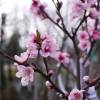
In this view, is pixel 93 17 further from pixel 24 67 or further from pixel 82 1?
pixel 24 67

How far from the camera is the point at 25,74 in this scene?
2.31 metres

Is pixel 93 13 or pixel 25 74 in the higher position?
pixel 93 13

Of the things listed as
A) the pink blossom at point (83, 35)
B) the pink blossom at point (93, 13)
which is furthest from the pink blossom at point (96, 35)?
the pink blossom at point (93, 13)

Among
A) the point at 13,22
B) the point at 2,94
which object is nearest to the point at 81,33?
the point at 13,22

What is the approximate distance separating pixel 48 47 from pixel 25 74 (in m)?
0.20

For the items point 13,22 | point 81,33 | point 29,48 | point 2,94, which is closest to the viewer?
point 29,48

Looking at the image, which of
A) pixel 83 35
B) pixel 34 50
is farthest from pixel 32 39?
pixel 83 35

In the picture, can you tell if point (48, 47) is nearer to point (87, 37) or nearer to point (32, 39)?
point (32, 39)

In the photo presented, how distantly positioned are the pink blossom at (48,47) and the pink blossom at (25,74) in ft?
0.40

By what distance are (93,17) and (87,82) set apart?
0.52 meters

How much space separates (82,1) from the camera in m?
2.63

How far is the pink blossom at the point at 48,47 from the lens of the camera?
2.25m

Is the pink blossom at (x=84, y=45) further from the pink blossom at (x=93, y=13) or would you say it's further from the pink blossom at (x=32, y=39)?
the pink blossom at (x=32, y=39)

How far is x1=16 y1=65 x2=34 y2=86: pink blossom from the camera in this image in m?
2.28
